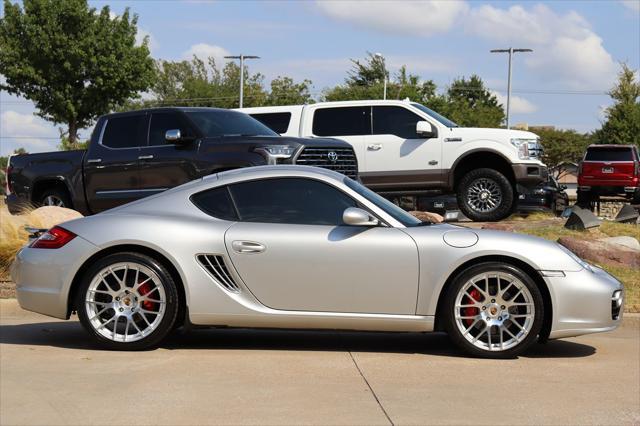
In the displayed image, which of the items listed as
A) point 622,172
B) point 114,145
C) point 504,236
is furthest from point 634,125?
point 504,236

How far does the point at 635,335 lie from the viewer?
26.5ft

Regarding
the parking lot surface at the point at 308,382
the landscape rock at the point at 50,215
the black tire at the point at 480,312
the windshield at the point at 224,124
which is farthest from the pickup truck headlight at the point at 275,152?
the black tire at the point at 480,312

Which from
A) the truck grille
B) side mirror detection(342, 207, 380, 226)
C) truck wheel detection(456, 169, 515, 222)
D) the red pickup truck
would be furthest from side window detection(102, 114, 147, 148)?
the red pickup truck

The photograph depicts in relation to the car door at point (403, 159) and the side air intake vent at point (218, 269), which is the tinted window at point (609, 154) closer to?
the car door at point (403, 159)

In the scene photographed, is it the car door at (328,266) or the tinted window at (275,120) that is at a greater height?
the tinted window at (275,120)

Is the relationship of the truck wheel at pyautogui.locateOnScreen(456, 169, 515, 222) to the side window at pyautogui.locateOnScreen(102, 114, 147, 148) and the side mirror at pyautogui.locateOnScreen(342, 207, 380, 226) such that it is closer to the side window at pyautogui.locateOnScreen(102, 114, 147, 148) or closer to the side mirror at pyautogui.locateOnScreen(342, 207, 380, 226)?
the side window at pyautogui.locateOnScreen(102, 114, 147, 148)

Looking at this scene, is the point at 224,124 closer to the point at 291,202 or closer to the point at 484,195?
the point at 484,195

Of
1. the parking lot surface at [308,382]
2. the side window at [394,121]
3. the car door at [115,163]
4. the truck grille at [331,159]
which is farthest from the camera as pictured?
the side window at [394,121]

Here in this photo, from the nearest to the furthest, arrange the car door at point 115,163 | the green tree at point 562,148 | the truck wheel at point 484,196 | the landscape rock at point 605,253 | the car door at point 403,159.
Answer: the landscape rock at point 605,253
the car door at point 115,163
the truck wheel at point 484,196
the car door at point 403,159
the green tree at point 562,148

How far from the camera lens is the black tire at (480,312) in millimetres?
6438

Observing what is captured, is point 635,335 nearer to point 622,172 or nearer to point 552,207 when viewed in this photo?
point 552,207

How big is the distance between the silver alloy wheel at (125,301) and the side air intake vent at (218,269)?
1.10 ft

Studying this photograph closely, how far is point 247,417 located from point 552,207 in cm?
1382

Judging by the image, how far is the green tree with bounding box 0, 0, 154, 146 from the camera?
34750mm
